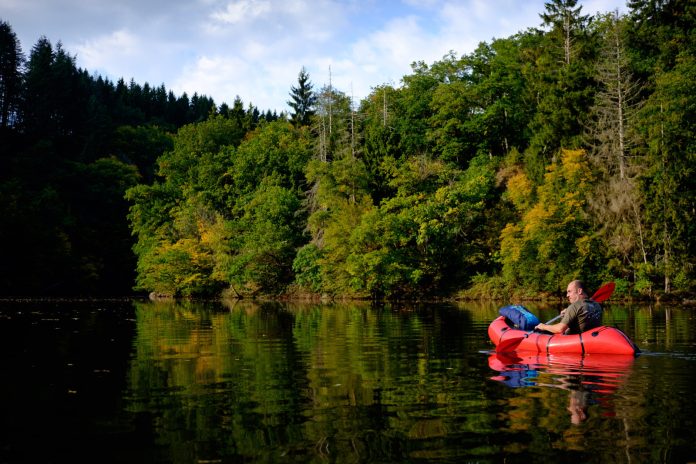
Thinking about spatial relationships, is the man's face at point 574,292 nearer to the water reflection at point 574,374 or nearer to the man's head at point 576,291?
the man's head at point 576,291

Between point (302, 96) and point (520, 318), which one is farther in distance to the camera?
point (302, 96)

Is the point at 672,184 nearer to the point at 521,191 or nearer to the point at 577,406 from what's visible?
the point at 521,191

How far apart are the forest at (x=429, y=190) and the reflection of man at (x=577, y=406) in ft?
99.1

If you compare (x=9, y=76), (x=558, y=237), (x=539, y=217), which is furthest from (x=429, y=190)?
(x=9, y=76)

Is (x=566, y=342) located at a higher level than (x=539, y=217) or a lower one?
lower

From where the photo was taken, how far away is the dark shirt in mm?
13242

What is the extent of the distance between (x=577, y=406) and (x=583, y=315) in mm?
5522

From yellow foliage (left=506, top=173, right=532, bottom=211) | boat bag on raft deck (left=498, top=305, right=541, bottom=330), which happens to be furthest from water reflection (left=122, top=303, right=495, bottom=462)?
yellow foliage (left=506, top=173, right=532, bottom=211)

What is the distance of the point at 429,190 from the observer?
50250 mm

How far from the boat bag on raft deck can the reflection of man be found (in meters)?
5.74

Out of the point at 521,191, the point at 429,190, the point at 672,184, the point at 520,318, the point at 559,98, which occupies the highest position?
the point at 559,98

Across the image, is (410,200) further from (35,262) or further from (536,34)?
(35,262)

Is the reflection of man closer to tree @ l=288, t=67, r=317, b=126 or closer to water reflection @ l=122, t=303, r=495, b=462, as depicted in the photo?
water reflection @ l=122, t=303, r=495, b=462

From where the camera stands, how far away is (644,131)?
40062 millimetres
